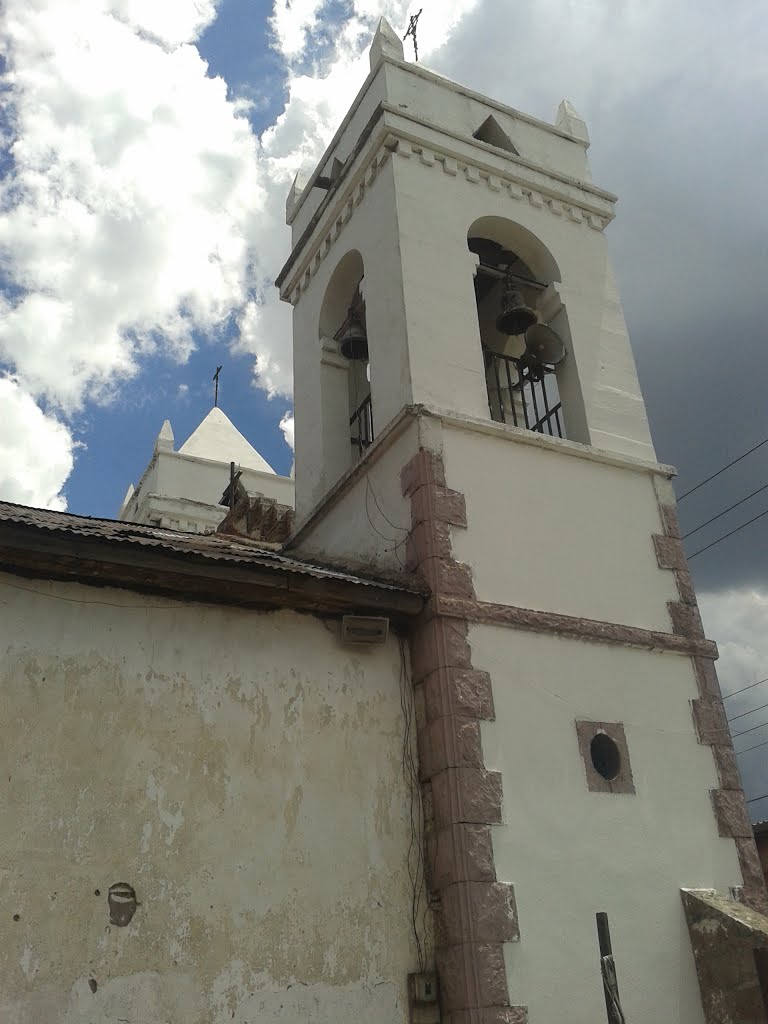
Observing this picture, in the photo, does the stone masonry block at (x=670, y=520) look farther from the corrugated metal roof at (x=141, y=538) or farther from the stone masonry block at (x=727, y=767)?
the corrugated metal roof at (x=141, y=538)

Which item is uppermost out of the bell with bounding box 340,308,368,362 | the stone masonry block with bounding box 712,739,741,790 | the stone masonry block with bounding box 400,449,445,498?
the bell with bounding box 340,308,368,362

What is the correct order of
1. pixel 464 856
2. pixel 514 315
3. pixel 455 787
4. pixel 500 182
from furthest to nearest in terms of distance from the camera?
pixel 500 182 < pixel 514 315 < pixel 455 787 < pixel 464 856

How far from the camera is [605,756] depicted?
7043 millimetres

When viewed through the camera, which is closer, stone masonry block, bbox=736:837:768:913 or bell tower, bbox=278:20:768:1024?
bell tower, bbox=278:20:768:1024

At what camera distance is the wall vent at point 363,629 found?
6820mm

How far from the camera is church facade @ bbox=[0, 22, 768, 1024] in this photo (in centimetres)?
550

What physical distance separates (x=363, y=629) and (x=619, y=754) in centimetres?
221

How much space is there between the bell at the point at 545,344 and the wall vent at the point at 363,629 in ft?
12.6

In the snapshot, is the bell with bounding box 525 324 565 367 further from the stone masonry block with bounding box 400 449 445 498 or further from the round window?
the round window

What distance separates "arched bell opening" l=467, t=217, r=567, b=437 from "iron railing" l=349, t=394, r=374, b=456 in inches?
52.4

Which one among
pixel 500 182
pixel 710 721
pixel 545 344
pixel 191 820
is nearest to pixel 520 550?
pixel 710 721

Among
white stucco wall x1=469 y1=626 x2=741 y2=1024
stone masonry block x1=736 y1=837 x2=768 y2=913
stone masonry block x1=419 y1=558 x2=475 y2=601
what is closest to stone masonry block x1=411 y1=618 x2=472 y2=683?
white stucco wall x1=469 y1=626 x2=741 y2=1024

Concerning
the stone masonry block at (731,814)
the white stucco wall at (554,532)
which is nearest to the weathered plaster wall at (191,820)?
the white stucco wall at (554,532)

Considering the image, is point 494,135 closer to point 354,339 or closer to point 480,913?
point 354,339
